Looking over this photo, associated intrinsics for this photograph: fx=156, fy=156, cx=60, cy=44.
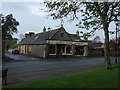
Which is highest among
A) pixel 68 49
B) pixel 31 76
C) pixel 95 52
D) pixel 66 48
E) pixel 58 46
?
pixel 58 46

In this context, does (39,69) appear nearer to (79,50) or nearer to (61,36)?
(61,36)

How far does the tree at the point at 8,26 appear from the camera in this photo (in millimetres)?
25688

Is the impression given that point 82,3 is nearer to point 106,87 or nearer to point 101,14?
point 101,14

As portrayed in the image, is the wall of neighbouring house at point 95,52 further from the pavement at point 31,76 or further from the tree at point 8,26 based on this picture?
the pavement at point 31,76

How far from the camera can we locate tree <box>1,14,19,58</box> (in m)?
Answer: 25.7

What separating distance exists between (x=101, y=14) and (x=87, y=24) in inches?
59.7

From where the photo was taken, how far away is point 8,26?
88.6 feet

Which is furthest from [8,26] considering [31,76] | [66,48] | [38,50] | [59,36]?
[31,76]

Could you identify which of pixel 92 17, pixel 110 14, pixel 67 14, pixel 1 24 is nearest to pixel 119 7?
pixel 110 14

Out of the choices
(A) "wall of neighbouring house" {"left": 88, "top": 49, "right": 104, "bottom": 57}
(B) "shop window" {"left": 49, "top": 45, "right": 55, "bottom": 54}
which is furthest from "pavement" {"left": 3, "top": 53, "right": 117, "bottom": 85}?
(A) "wall of neighbouring house" {"left": 88, "top": 49, "right": 104, "bottom": 57}

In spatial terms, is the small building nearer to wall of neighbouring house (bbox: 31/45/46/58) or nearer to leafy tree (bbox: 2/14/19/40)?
wall of neighbouring house (bbox: 31/45/46/58)

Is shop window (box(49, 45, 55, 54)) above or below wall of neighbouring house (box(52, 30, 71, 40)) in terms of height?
below

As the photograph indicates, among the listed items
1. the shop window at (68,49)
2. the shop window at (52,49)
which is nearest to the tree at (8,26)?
the shop window at (52,49)

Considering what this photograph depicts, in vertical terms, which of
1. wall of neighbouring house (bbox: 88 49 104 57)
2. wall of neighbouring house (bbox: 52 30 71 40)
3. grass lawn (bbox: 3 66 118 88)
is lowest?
grass lawn (bbox: 3 66 118 88)
